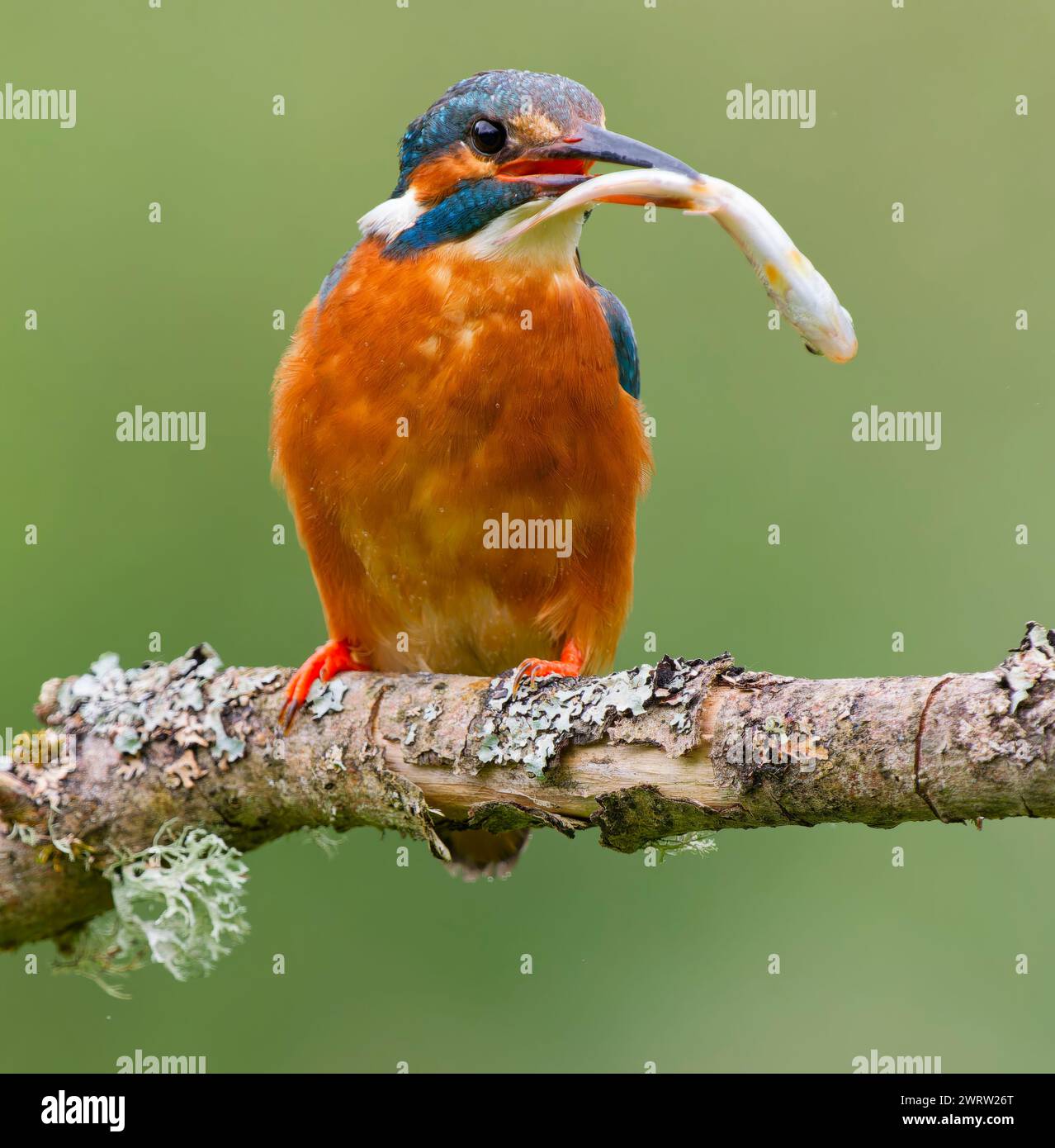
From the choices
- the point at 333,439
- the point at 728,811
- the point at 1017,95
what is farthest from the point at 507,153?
the point at 1017,95

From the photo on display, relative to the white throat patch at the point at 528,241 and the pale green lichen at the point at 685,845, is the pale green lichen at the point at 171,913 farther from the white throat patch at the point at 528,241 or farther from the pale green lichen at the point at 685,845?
the white throat patch at the point at 528,241

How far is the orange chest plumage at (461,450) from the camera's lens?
10.9 ft

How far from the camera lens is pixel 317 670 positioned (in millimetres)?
3359

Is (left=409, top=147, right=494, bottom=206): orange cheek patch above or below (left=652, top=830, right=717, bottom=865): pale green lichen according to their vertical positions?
above

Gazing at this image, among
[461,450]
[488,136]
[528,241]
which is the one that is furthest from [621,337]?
[488,136]

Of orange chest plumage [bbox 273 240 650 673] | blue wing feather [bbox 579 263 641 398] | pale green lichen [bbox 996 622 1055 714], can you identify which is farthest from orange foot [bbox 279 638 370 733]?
pale green lichen [bbox 996 622 1055 714]

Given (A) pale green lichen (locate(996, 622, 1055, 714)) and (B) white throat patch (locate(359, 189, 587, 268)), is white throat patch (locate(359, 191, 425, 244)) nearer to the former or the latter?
(B) white throat patch (locate(359, 189, 587, 268))

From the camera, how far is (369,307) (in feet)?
11.1

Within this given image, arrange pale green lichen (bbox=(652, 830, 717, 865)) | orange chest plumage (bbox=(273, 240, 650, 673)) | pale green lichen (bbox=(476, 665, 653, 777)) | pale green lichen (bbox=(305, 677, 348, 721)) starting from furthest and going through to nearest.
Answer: orange chest plumage (bbox=(273, 240, 650, 673)) → pale green lichen (bbox=(305, 677, 348, 721)) → pale green lichen (bbox=(652, 830, 717, 865)) → pale green lichen (bbox=(476, 665, 653, 777))

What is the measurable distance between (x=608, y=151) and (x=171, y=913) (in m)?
2.00

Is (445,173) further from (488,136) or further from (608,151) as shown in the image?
(608,151)

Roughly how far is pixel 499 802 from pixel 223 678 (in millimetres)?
971

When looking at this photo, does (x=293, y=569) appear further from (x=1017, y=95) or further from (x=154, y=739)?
(x=1017, y=95)

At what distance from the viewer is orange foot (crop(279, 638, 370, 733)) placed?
317 centimetres
